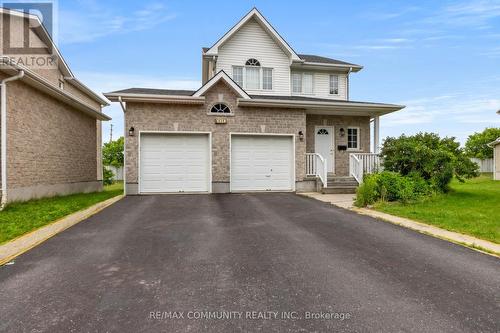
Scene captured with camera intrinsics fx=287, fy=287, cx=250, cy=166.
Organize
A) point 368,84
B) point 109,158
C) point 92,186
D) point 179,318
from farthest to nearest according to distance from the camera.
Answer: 1. point 109,158
2. point 368,84
3. point 92,186
4. point 179,318

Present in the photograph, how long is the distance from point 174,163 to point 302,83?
356 inches

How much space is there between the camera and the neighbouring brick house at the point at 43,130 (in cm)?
914

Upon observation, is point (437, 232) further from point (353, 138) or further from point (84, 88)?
point (84, 88)

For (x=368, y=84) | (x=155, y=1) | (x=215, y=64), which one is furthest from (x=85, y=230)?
(x=368, y=84)

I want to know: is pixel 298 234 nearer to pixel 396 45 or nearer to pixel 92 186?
pixel 92 186

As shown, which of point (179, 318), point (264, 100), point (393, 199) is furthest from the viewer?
point (264, 100)

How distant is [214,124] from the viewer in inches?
505

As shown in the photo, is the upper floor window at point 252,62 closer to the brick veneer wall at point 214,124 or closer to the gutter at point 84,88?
the brick veneer wall at point 214,124

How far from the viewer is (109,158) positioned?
33.2 meters

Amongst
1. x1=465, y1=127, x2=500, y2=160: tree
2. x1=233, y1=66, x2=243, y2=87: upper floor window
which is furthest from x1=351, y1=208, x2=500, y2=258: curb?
x1=465, y1=127, x2=500, y2=160: tree

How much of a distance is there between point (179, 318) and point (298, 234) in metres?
3.43

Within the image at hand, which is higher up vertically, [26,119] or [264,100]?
[264,100]
